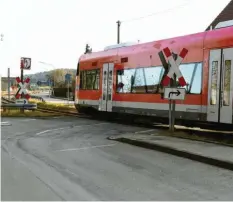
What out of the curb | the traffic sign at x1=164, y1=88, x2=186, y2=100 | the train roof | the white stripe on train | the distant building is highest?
the distant building

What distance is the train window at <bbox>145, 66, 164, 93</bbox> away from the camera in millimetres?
14906

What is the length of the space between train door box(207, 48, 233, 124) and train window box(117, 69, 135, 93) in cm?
472

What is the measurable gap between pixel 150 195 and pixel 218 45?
294 inches

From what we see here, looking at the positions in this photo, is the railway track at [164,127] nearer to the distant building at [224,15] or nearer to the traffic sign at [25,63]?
the traffic sign at [25,63]

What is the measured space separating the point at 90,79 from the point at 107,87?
2.02 m

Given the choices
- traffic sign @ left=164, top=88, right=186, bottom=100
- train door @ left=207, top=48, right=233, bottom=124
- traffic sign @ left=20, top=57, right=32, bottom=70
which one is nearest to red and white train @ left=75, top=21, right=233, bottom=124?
train door @ left=207, top=48, right=233, bottom=124

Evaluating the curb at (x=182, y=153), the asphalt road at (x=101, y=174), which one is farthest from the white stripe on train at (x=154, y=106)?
→ the asphalt road at (x=101, y=174)

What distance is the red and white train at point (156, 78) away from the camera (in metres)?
11.9

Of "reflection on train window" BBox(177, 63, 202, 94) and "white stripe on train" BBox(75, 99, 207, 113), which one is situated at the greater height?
"reflection on train window" BBox(177, 63, 202, 94)

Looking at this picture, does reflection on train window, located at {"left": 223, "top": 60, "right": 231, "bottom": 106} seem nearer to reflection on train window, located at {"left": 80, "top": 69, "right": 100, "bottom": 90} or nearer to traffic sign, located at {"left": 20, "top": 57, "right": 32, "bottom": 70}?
reflection on train window, located at {"left": 80, "top": 69, "right": 100, "bottom": 90}

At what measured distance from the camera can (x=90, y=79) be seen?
19.9 meters

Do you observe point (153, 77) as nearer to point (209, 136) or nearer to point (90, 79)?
point (209, 136)

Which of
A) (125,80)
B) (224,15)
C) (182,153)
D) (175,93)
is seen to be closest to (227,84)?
(175,93)

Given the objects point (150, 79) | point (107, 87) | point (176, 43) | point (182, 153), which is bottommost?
point (182, 153)
